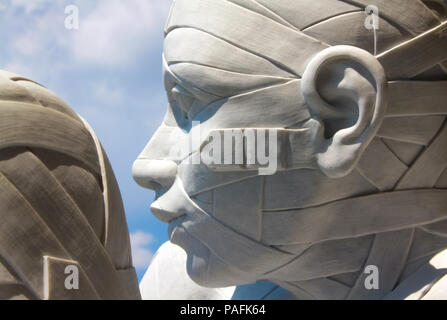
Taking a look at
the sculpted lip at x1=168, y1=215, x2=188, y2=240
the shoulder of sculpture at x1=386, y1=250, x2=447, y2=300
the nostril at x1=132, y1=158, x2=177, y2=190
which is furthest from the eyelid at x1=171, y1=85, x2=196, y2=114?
the shoulder of sculpture at x1=386, y1=250, x2=447, y2=300

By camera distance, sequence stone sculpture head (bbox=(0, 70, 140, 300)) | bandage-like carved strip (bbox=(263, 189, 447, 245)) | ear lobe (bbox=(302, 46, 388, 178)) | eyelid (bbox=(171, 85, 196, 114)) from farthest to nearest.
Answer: eyelid (bbox=(171, 85, 196, 114)) → bandage-like carved strip (bbox=(263, 189, 447, 245)) → ear lobe (bbox=(302, 46, 388, 178)) → stone sculpture head (bbox=(0, 70, 140, 300))

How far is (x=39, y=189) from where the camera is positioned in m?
1.89

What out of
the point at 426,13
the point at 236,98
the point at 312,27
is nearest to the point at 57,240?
the point at 236,98

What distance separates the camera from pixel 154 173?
2.55 metres

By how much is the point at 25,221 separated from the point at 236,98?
826 millimetres

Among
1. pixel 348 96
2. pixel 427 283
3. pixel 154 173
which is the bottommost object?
pixel 427 283

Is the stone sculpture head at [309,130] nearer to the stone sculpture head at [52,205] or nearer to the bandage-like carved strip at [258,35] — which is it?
the bandage-like carved strip at [258,35]

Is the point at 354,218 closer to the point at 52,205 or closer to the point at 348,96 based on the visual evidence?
the point at 348,96

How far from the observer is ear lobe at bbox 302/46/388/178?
7.37 feet

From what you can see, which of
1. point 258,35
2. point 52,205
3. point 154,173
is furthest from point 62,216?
point 258,35

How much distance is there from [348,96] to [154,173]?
0.75 metres

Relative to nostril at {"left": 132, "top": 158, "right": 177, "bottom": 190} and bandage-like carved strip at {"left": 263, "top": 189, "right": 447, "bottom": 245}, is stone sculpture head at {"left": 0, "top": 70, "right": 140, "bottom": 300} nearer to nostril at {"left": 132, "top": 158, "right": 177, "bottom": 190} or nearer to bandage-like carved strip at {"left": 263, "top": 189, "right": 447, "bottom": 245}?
nostril at {"left": 132, "top": 158, "right": 177, "bottom": 190}
